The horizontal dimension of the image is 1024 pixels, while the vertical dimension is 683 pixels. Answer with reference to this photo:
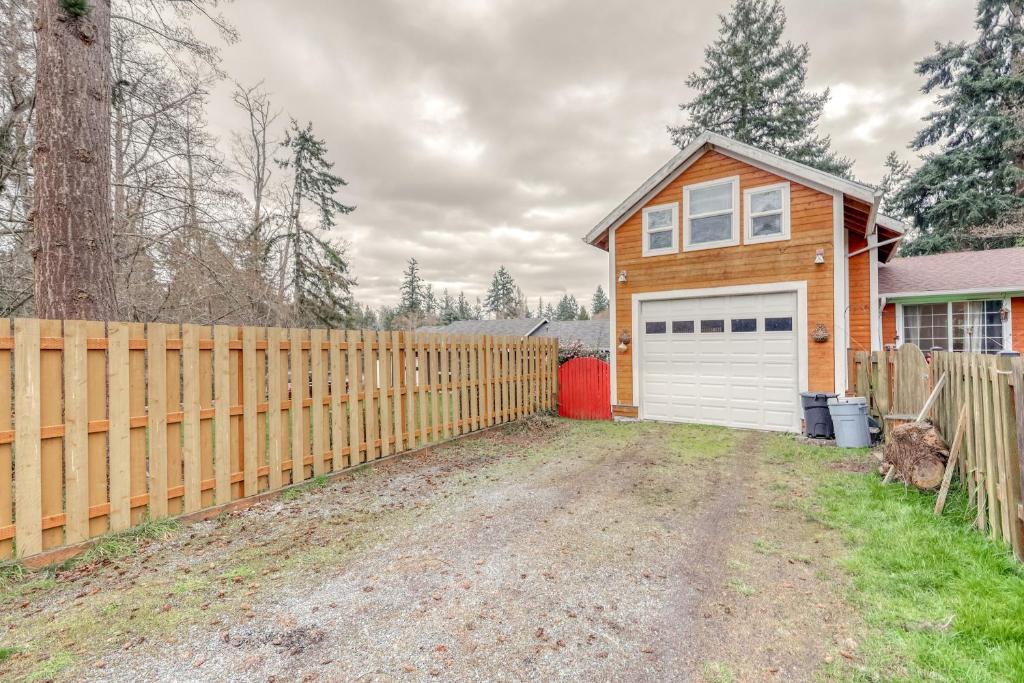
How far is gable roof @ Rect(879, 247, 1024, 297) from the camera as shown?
1020 cm

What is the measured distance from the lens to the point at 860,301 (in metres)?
8.52

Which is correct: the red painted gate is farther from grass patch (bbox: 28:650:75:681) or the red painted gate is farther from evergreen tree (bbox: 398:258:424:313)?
evergreen tree (bbox: 398:258:424:313)

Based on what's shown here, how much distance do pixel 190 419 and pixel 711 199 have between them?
954 cm

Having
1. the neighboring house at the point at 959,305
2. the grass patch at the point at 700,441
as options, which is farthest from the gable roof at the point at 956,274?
the grass patch at the point at 700,441

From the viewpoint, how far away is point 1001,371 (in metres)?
3.18

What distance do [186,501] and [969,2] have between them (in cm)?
2941

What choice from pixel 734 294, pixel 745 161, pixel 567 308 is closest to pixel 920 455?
pixel 734 294

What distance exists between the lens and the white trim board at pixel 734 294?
821 centimetres

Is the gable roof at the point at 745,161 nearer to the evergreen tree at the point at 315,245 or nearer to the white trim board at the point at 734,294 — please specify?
the white trim board at the point at 734,294

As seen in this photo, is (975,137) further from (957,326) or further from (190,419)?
(190,419)

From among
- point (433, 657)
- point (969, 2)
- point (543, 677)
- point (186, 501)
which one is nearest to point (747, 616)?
point (543, 677)

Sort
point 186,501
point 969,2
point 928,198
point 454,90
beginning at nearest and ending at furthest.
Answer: point 186,501 < point 454,90 < point 969,2 < point 928,198

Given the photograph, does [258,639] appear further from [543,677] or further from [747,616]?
[747,616]

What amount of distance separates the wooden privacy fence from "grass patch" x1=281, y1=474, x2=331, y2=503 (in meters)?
0.10
